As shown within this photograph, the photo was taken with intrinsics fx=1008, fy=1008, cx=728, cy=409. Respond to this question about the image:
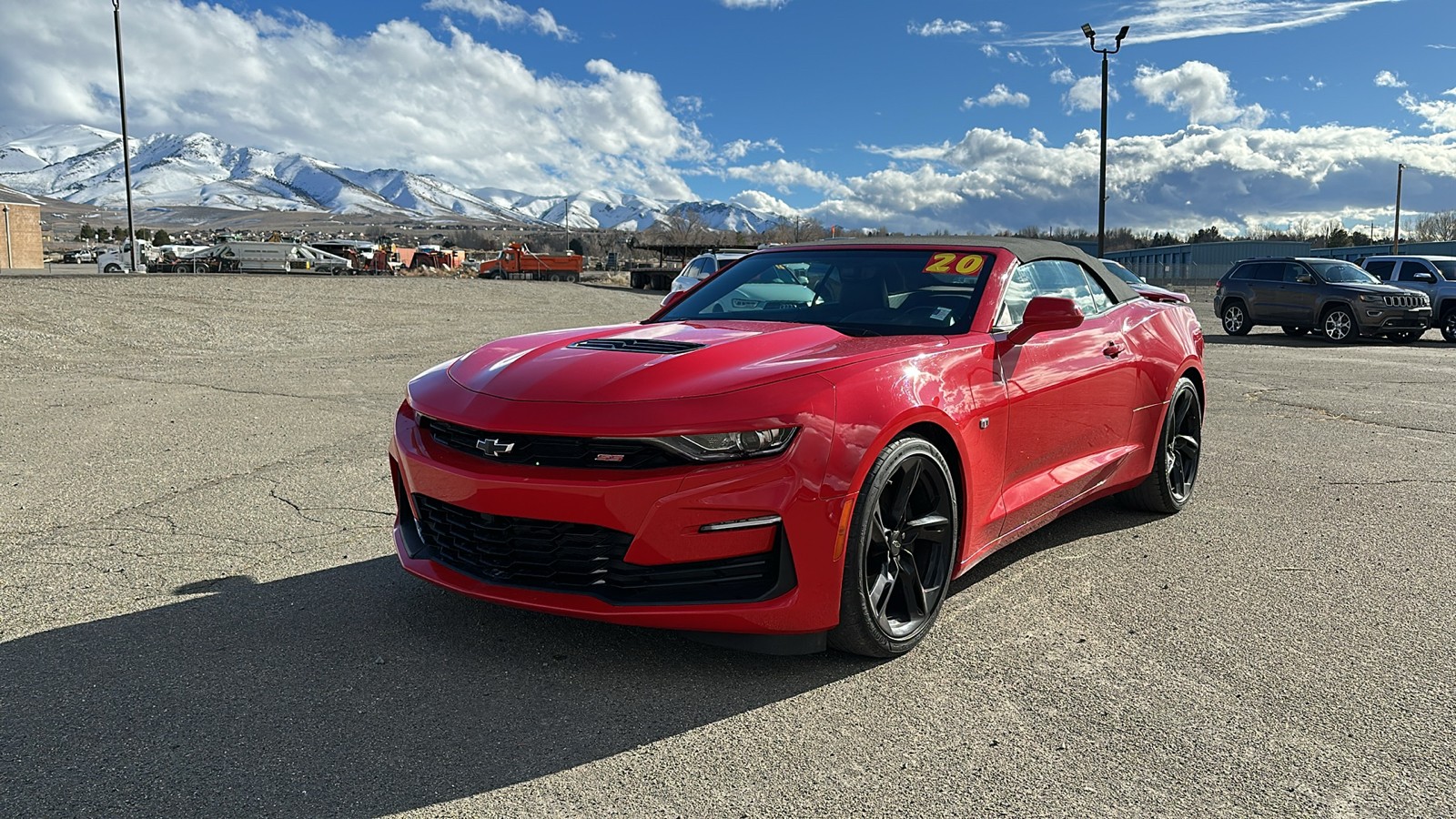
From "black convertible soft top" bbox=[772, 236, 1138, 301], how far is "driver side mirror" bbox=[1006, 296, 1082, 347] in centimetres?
63

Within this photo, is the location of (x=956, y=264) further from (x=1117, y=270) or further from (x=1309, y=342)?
(x=1309, y=342)

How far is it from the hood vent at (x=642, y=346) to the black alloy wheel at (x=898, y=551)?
2.61 ft

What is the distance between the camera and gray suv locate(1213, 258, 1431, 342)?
18.3 meters

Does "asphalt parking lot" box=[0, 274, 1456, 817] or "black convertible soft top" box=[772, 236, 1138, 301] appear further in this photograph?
"black convertible soft top" box=[772, 236, 1138, 301]

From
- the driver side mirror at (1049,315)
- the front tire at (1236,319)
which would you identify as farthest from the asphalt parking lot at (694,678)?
the front tire at (1236,319)

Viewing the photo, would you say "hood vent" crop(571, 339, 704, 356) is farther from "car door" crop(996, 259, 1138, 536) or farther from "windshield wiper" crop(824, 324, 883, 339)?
"car door" crop(996, 259, 1138, 536)

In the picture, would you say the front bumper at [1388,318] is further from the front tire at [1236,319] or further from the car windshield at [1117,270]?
the car windshield at [1117,270]

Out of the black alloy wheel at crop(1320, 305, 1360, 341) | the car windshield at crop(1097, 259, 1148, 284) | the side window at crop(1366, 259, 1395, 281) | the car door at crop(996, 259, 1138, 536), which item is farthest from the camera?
the side window at crop(1366, 259, 1395, 281)

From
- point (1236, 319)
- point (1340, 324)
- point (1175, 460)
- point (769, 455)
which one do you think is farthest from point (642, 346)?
point (1236, 319)

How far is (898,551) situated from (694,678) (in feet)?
2.64

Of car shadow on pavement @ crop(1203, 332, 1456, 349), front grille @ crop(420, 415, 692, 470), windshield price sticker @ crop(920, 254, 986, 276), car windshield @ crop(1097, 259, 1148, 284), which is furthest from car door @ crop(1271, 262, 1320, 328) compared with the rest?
front grille @ crop(420, 415, 692, 470)

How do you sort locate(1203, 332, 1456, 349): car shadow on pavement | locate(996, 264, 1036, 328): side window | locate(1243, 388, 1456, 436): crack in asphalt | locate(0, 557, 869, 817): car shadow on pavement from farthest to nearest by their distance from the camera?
locate(1203, 332, 1456, 349): car shadow on pavement
locate(1243, 388, 1456, 436): crack in asphalt
locate(996, 264, 1036, 328): side window
locate(0, 557, 869, 817): car shadow on pavement

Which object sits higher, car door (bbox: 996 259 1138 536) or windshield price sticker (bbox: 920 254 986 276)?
windshield price sticker (bbox: 920 254 986 276)

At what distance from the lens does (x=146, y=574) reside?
13.7 feet
